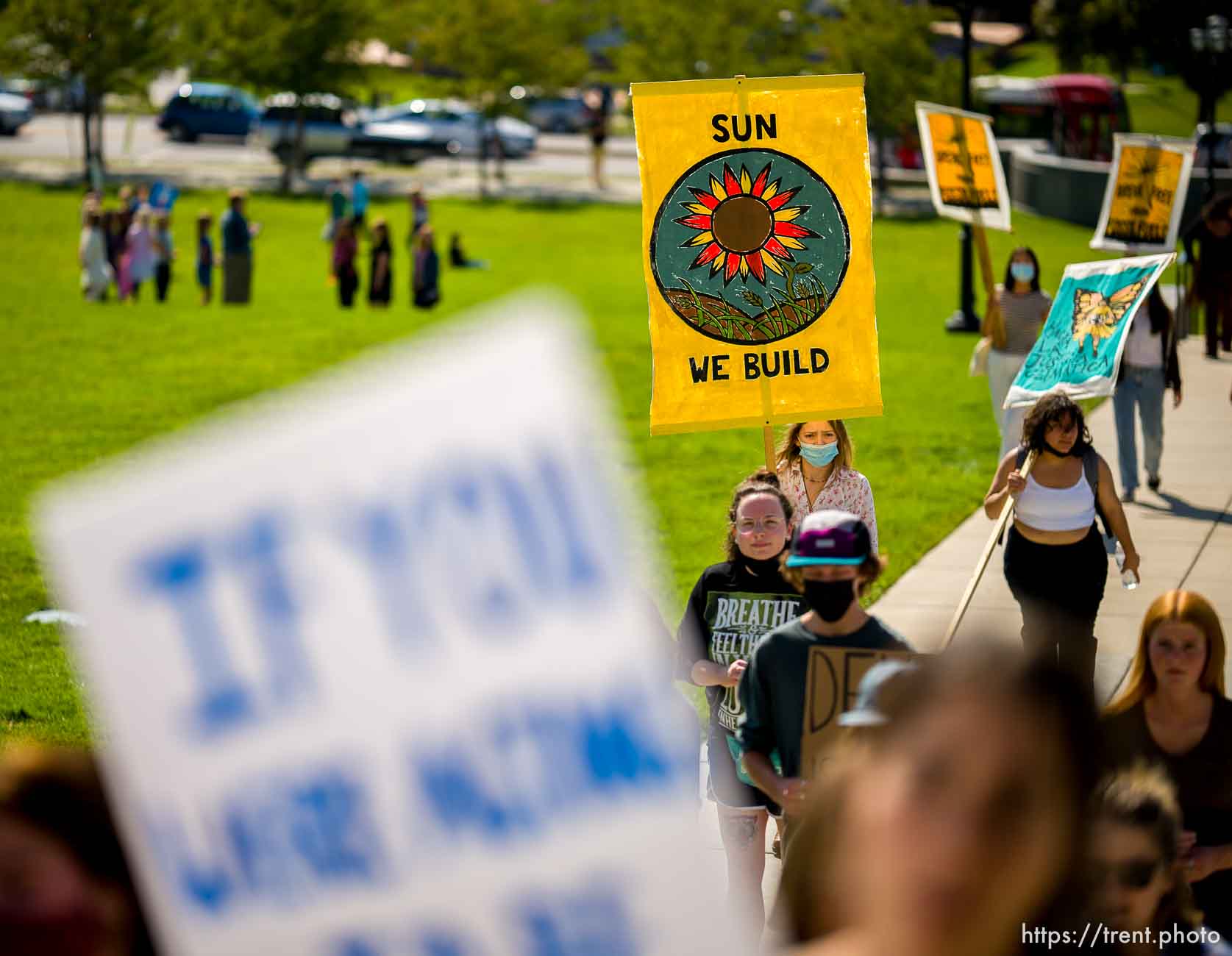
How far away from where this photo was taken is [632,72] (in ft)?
163

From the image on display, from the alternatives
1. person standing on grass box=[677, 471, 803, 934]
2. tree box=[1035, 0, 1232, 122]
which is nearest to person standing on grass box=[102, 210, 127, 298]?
person standing on grass box=[677, 471, 803, 934]

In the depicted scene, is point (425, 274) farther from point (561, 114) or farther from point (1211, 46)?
point (561, 114)

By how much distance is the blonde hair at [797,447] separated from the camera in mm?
7719

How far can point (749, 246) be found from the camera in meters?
7.90

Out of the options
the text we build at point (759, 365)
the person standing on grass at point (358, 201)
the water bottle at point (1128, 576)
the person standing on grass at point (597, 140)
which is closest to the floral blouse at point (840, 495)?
the text we build at point (759, 365)

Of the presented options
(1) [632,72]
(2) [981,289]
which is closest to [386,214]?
(1) [632,72]

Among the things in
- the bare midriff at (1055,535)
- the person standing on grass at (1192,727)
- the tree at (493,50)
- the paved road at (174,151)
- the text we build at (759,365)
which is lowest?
the bare midriff at (1055,535)

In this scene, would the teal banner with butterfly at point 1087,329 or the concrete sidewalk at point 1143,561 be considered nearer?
the teal banner with butterfly at point 1087,329

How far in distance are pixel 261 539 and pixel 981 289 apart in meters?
29.2

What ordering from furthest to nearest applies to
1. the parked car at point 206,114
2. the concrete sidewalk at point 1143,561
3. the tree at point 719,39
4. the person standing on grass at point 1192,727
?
the parked car at point 206,114, the tree at point 719,39, the concrete sidewalk at point 1143,561, the person standing on grass at point 1192,727

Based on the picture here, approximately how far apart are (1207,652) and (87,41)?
44784 millimetres

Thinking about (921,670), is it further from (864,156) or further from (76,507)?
(864,156)

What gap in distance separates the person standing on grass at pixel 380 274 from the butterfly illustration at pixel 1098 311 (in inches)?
736

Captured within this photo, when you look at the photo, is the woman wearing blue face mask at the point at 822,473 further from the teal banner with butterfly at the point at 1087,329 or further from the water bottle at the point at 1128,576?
the teal banner with butterfly at the point at 1087,329
